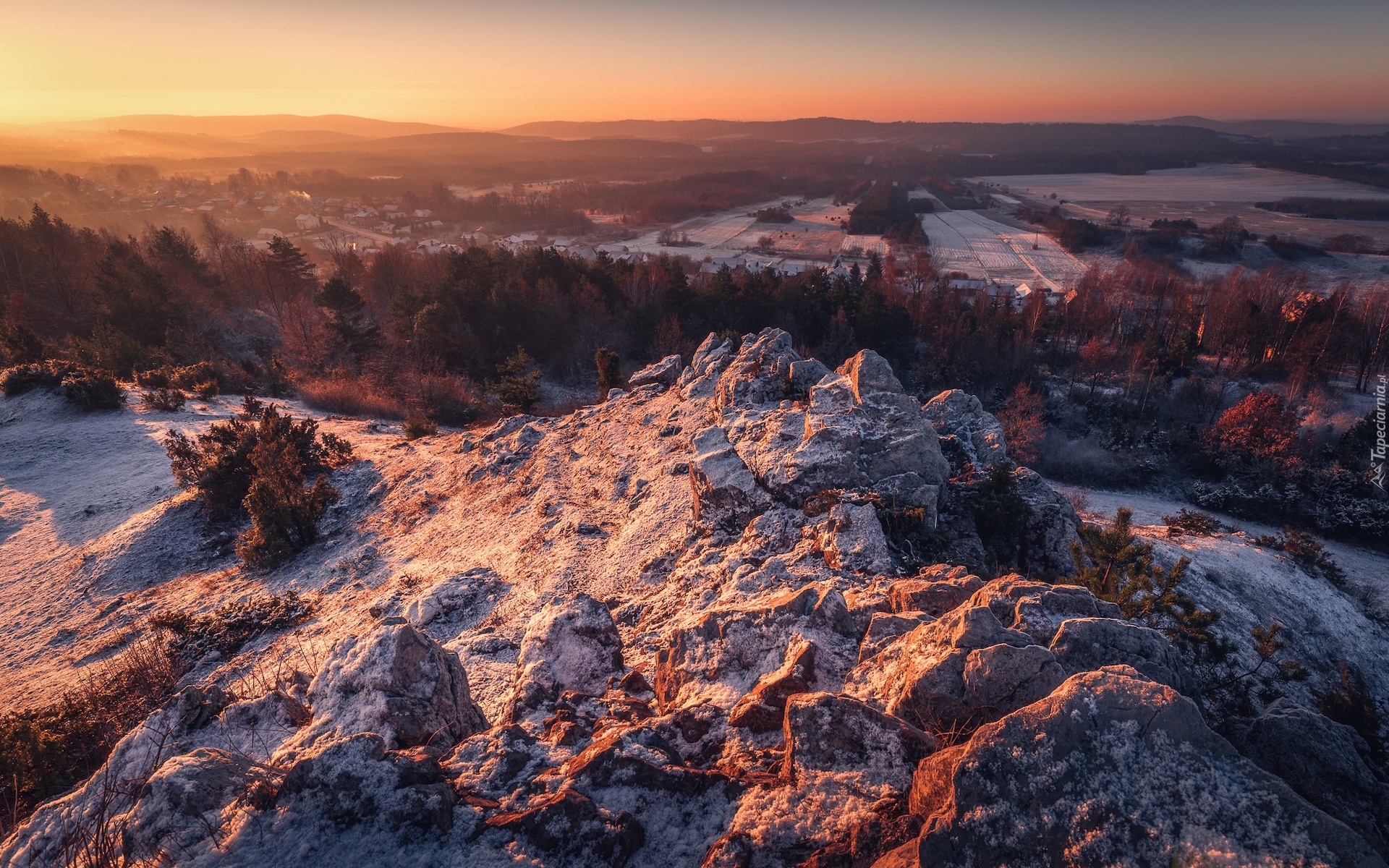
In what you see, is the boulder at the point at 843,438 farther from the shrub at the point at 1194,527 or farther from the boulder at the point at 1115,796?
the shrub at the point at 1194,527

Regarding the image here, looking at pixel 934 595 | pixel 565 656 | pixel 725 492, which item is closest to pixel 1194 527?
pixel 725 492

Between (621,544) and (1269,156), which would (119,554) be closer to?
(621,544)

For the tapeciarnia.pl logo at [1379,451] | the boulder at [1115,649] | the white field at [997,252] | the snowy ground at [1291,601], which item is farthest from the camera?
the white field at [997,252]

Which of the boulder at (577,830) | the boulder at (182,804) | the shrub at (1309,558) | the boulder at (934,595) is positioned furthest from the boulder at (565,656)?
the shrub at (1309,558)

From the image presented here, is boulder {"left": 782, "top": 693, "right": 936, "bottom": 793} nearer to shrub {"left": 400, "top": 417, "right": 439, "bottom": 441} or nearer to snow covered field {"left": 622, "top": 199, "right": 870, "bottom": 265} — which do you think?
shrub {"left": 400, "top": 417, "right": 439, "bottom": 441}

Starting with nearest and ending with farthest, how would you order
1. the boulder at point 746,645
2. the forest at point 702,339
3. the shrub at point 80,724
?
1. the boulder at point 746,645
2. the shrub at point 80,724
3. the forest at point 702,339

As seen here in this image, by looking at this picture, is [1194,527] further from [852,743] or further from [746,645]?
[852,743]

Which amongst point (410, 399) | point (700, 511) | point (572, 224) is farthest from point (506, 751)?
point (572, 224)
